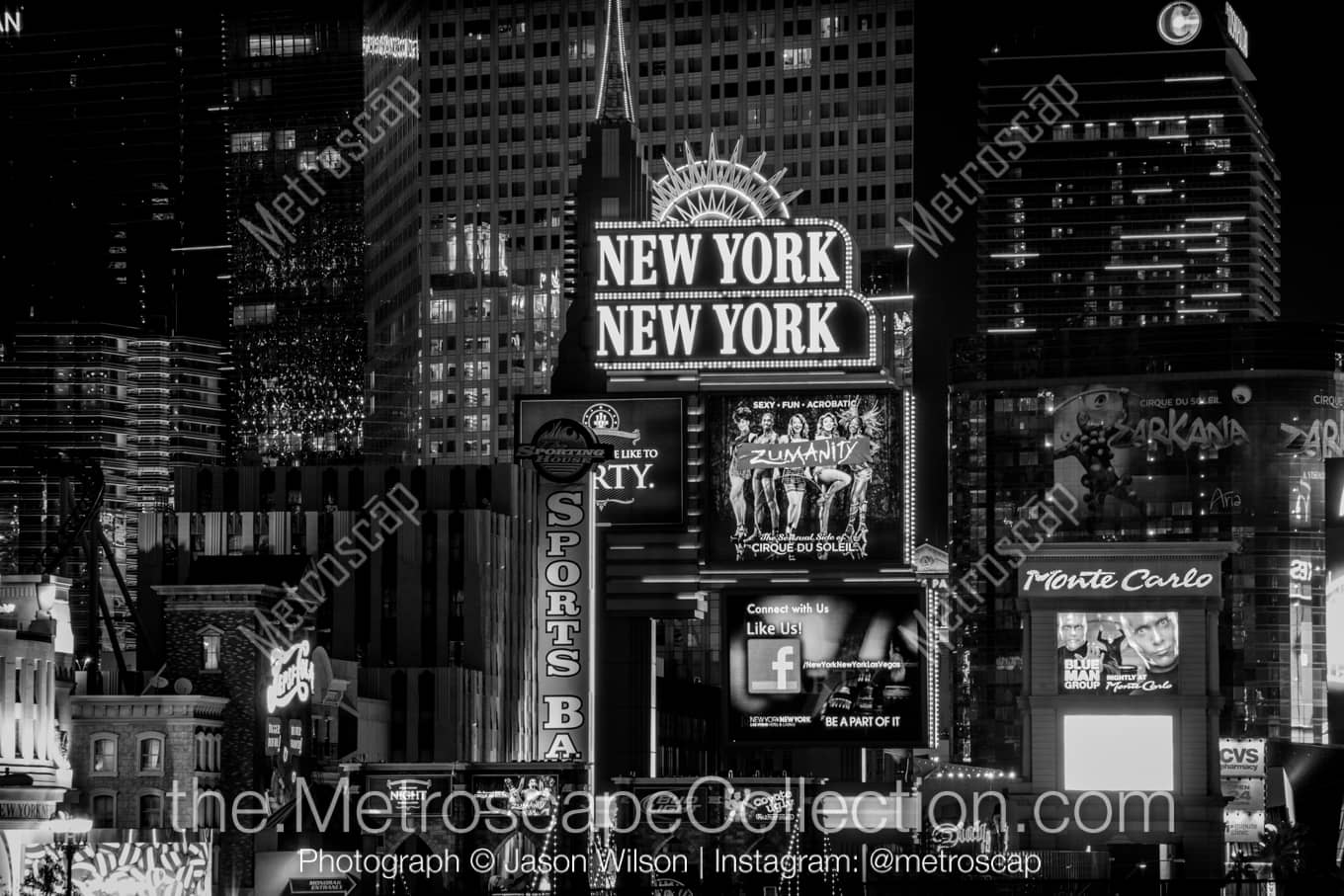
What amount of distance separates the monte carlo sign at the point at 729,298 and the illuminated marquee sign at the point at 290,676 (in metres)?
16.3

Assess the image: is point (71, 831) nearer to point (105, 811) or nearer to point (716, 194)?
point (105, 811)

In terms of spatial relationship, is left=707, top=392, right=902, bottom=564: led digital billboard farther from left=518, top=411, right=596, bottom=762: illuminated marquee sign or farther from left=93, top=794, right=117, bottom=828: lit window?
left=93, top=794, right=117, bottom=828: lit window

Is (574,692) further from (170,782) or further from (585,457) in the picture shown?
(170,782)

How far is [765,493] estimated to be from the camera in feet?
268

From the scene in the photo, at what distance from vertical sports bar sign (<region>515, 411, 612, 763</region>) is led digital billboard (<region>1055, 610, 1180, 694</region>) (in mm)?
20109

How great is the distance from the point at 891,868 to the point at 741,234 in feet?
80.9

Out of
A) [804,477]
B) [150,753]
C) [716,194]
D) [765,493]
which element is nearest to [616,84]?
[716,194]

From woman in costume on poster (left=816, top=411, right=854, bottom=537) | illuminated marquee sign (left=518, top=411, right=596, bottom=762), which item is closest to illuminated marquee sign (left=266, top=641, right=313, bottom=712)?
illuminated marquee sign (left=518, top=411, right=596, bottom=762)

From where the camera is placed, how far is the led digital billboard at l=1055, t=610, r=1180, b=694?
282 ft

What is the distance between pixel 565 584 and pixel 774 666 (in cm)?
887

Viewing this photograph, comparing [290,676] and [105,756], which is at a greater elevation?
[290,676]

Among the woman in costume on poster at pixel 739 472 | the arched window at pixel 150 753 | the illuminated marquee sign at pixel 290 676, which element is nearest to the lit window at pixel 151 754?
the arched window at pixel 150 753

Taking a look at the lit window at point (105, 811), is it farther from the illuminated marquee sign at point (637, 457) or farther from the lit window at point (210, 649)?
the illuminated marquee sign at point (637, 457)

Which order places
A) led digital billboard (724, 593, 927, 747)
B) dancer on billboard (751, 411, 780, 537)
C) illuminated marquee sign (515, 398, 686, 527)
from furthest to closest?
dancer on billboard (751, 411, 780, 537)
illuminated marquee sign (515, 398, 686, 527)
led digital billboard (724, 593, 927, 747)
